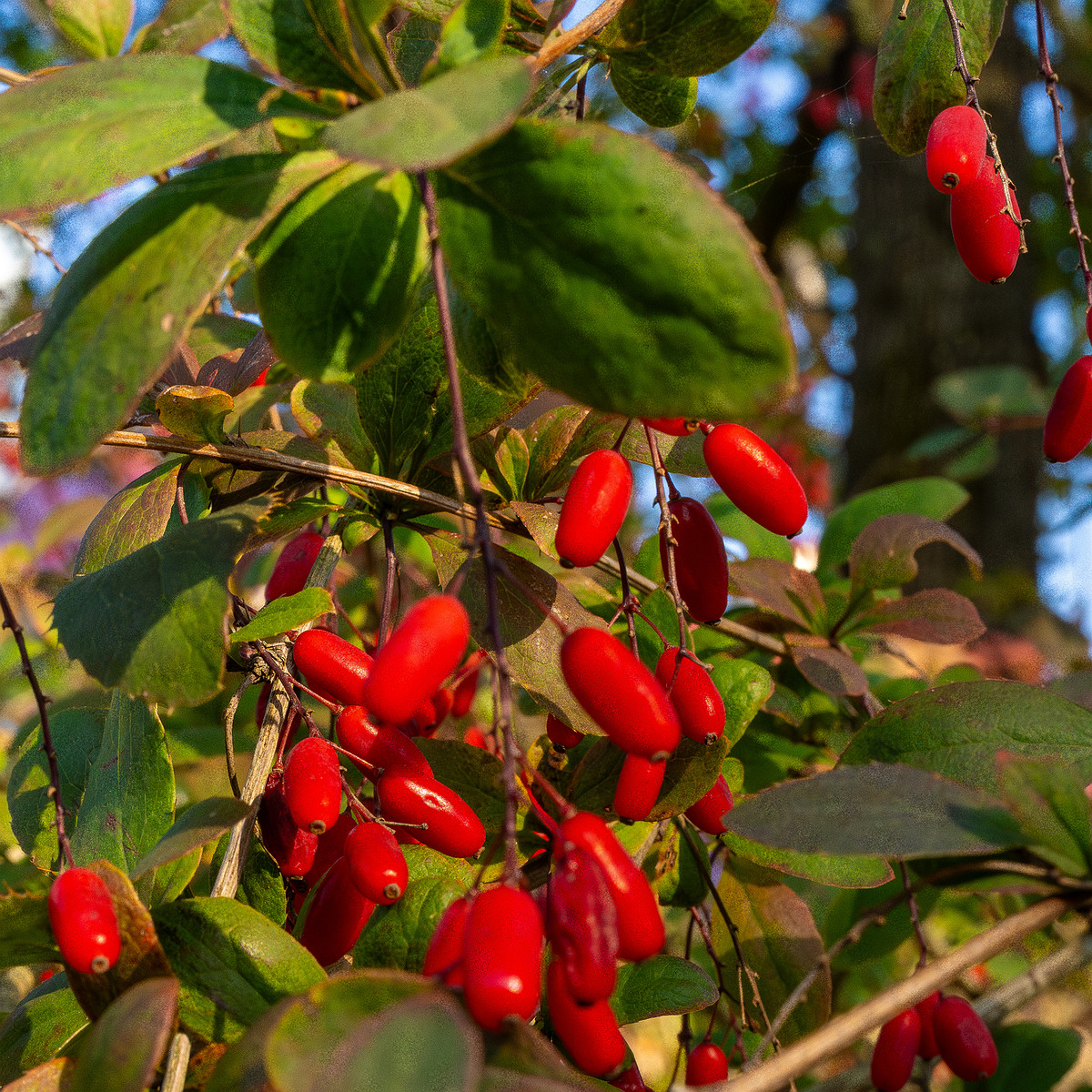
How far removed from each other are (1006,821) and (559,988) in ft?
0.83

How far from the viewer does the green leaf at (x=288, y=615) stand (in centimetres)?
65

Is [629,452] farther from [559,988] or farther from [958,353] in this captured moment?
[958,353]

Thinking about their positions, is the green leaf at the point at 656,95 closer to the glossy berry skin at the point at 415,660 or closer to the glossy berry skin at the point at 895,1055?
the glossy berry skin at the point at 415,660

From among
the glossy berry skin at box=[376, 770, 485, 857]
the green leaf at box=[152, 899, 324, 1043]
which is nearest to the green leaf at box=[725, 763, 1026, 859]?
the glossy berry skin at box=[376, 770, 485, 857]

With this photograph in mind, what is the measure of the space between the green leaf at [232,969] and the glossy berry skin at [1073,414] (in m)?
0.65

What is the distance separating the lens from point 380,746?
607mm

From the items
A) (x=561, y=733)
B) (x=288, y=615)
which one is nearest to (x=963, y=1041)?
(x=561, y=733)

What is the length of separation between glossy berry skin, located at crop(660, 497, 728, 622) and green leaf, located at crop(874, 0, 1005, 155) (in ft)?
1.27

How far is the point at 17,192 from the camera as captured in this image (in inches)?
17.8

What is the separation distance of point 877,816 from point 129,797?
0.52 m

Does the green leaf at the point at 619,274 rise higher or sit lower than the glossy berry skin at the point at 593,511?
higher

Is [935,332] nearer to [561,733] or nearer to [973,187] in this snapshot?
[973,187]

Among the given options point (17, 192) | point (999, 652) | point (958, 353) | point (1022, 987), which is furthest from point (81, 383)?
point (958, 353)

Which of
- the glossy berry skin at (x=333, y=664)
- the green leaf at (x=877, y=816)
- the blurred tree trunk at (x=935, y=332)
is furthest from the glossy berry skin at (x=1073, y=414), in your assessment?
the blurred tree trunk at (x=935, y=332)
